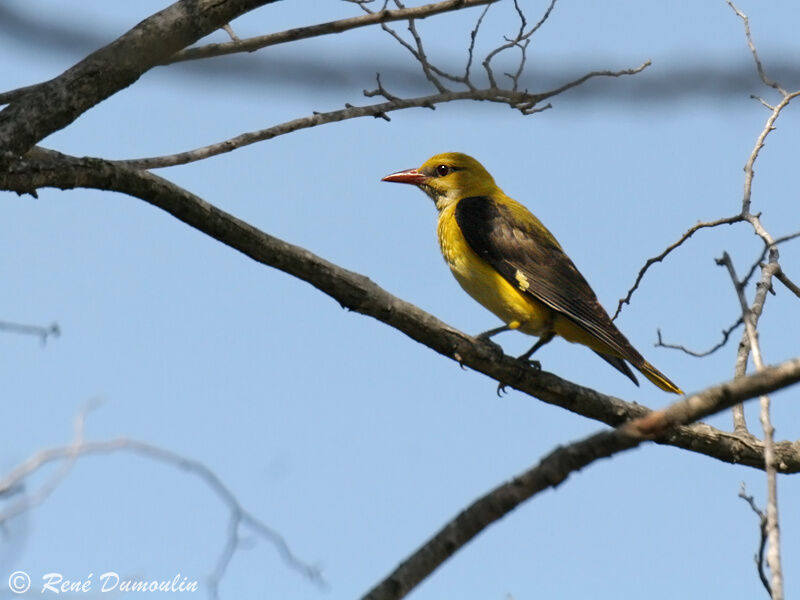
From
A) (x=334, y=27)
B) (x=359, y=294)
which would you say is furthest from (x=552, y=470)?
(x=334, y=27)

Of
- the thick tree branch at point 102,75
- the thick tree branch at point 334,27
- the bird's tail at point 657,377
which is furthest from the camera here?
the bird's tail at point 657,377

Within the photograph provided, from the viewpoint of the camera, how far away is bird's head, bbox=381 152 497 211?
7441 mm

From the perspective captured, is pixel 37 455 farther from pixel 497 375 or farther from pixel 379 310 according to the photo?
pixel 497 375

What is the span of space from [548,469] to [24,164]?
225cm

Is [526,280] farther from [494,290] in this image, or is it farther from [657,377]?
[657,377]

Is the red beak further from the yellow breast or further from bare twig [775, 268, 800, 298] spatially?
bare twig [775, 268, 800, 298]

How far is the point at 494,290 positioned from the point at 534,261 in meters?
0.38

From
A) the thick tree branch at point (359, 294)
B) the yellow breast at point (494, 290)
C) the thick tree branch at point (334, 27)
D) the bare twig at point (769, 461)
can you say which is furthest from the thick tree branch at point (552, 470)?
the yellow breast at point (494, 290)

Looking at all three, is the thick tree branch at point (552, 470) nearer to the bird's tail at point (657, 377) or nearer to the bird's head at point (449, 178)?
the bird's tail at point (657, 377)

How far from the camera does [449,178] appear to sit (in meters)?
7.52

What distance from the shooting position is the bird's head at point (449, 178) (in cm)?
744

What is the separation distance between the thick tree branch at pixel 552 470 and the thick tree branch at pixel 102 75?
6.77ft

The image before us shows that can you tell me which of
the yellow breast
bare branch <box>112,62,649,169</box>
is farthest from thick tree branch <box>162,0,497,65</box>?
the yellow breast

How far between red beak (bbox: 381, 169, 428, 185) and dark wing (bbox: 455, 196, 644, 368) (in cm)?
68
